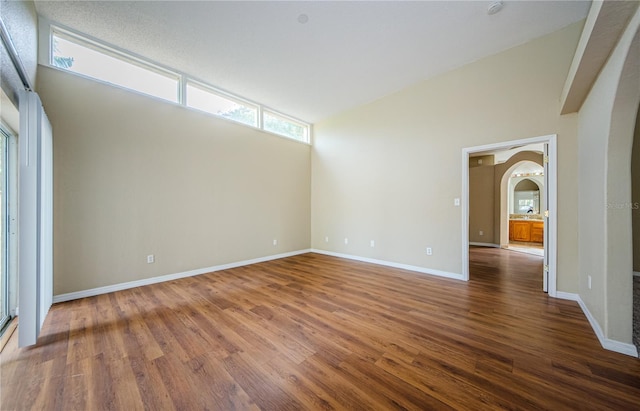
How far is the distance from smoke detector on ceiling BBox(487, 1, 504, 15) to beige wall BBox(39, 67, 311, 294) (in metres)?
4.07

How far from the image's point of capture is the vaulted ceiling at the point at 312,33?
256 cm

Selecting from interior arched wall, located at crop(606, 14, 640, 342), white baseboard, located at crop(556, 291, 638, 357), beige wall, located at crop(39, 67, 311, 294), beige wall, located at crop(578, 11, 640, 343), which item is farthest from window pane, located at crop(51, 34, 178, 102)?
white baseboard, located at crop(556, 291, 638, 357)

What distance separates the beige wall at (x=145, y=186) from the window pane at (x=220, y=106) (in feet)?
0.61

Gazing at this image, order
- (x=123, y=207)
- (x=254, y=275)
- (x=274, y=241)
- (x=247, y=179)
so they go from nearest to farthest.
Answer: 1. (x=123, y=207)
2. (x=254, y=275)
3. (x=247, y=179)
4. (x=274, y=241)

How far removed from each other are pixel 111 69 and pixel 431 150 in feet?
16.7

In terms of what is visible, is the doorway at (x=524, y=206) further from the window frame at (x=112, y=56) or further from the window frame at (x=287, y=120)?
the window frame at (x=112, y=56)

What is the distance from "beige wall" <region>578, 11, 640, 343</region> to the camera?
176 cm

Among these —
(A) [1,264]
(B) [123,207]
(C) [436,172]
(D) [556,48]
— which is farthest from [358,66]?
(A) [1,264]

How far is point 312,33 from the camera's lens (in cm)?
296

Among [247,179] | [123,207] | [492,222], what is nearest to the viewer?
[123,207]

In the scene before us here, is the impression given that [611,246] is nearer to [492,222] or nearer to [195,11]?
[195,11]

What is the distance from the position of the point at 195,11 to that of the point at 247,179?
2.72 meters

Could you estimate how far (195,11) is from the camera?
2.61m

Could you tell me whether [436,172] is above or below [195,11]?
below
